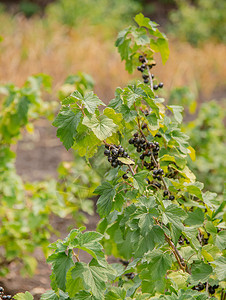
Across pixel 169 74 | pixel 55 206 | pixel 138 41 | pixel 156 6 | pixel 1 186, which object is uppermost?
pixel 156 6

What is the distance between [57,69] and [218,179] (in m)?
3.92

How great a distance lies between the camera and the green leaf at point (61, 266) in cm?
115

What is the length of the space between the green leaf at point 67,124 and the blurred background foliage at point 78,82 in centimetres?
47

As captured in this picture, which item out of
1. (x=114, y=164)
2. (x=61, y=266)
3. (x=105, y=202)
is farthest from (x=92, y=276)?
(x=114, y=164)

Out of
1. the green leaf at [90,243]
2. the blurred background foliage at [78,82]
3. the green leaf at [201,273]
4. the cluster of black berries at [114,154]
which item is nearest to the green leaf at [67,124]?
the cluster of black berries at [114,154]

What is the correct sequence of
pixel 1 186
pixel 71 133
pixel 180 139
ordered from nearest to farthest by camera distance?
1. pixel 71 133
2. pixel 180 139
3. pixel 1 186

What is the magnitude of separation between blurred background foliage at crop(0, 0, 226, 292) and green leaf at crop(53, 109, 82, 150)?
18.5 inches

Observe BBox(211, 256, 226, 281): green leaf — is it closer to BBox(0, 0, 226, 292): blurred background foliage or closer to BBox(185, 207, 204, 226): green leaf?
BBox(185, 207, 204, 226): green leaf

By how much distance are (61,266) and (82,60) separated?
686 centimetres

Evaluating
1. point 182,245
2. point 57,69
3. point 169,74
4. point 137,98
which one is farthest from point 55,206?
point 169,74

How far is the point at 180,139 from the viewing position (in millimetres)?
1565

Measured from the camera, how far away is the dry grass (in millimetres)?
6836

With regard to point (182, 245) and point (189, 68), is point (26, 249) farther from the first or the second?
point (189, 68)

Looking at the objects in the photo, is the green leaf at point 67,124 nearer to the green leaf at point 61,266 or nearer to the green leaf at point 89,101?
the green leaf at point 89,101
